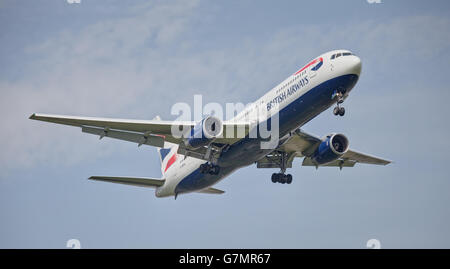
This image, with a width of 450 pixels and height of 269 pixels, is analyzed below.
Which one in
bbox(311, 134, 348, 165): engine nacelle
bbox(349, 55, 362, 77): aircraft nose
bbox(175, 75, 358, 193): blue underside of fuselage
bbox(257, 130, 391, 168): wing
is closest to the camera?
bbox(349, 55, 362, 77): aircraft nose

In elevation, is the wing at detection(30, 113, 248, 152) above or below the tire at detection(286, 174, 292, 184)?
above

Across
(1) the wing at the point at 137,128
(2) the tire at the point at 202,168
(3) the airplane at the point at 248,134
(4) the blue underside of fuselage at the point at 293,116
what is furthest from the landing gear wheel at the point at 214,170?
(1) the wing at the point at 137,128

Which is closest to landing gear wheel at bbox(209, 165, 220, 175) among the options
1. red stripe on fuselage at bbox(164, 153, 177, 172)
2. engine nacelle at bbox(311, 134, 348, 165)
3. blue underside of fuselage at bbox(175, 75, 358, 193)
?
blue underside of fuselage at bbox(175, 75, 358, 193)

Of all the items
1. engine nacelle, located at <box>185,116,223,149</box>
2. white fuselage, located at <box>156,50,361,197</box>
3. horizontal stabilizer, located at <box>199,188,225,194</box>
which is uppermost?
white fuselage, located at <box>156,50,361,197</box>

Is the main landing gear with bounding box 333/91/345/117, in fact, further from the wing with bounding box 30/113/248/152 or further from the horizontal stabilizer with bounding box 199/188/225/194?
the horizontal stabilizer with bounding box 199/188/225/194

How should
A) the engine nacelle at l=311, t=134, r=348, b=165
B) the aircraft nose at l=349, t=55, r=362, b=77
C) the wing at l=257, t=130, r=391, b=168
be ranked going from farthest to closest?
1. the wing at l=257, t=130, r=391, b=168
2. the engine nacelle at l=311, t=134, r=348, b=165
3. the aircraft nose at l=349, t=55, r=362, b=77

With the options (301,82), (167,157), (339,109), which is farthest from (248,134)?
(167,157)

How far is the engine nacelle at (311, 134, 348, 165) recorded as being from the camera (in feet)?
139
